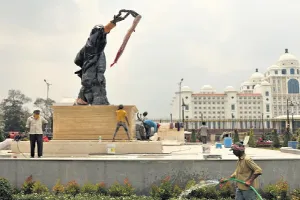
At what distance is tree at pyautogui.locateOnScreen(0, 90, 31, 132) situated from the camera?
54.2 meters

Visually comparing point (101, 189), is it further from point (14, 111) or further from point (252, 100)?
point (252, 100)

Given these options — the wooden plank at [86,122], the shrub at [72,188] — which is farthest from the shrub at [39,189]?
the wooden plank at [86,122]

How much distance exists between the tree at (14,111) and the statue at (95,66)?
4220 cm

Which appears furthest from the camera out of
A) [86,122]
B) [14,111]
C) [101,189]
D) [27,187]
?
[14,111]

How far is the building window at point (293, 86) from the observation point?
4744 inches

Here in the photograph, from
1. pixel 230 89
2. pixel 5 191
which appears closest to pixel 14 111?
pixel 5 191

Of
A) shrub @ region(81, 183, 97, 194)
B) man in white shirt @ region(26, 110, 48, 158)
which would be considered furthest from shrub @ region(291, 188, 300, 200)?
man in white shirt @ region(26, 110, 48, 158)

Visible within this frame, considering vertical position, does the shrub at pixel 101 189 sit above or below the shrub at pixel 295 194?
above

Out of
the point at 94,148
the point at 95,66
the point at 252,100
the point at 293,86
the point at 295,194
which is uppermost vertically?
the point at 293,86

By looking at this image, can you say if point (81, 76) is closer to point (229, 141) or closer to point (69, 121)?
point (69, 121)

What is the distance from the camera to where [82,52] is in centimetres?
1491

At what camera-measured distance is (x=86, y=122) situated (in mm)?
12969

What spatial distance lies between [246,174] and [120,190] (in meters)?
3.03

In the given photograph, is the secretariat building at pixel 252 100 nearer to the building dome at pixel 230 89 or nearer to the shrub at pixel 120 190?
the building dome at pixel 230 89
